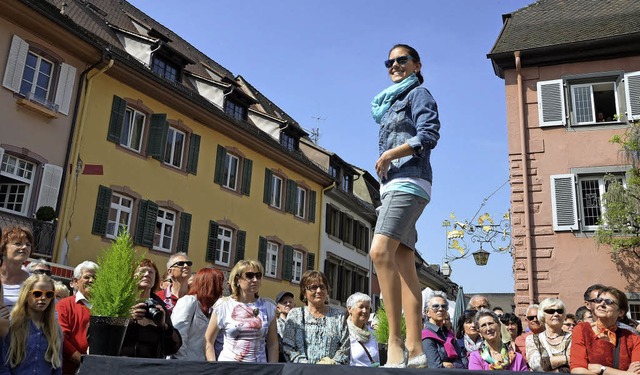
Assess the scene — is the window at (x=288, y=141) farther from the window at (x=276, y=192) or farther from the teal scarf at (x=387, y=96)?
the teal scarf at (x=387, y=96)

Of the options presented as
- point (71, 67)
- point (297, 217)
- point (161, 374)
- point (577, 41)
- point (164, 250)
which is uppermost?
point (577, 41)

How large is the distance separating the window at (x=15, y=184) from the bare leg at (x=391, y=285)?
13012mm

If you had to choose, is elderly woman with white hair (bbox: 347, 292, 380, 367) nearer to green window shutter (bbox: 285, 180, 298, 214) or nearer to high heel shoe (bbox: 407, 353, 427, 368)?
high heel shoe (bbox: 407, 353, 427, 368)

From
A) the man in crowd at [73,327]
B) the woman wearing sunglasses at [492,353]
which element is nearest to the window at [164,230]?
the man in crowd at [73,327]

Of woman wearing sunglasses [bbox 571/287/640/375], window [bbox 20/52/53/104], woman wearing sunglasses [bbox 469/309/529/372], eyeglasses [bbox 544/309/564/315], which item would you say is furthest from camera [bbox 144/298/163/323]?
window [bbox 20/52/53/104]

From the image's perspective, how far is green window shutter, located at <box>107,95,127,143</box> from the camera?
17.2 m

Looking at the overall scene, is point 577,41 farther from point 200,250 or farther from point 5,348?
point 5,348

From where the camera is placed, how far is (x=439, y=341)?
554 centimetres

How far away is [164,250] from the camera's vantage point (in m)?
19.0

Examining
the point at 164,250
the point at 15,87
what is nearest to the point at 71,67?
the point at 15,87

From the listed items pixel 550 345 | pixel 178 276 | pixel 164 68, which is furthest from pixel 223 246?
pixel 550 345

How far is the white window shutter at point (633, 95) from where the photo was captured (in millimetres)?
15789

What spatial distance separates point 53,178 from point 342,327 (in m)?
12.3

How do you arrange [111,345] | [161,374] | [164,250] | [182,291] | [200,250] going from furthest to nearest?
[200,250] → [164,250] → [182,291] → [111,345] → [161,374]
